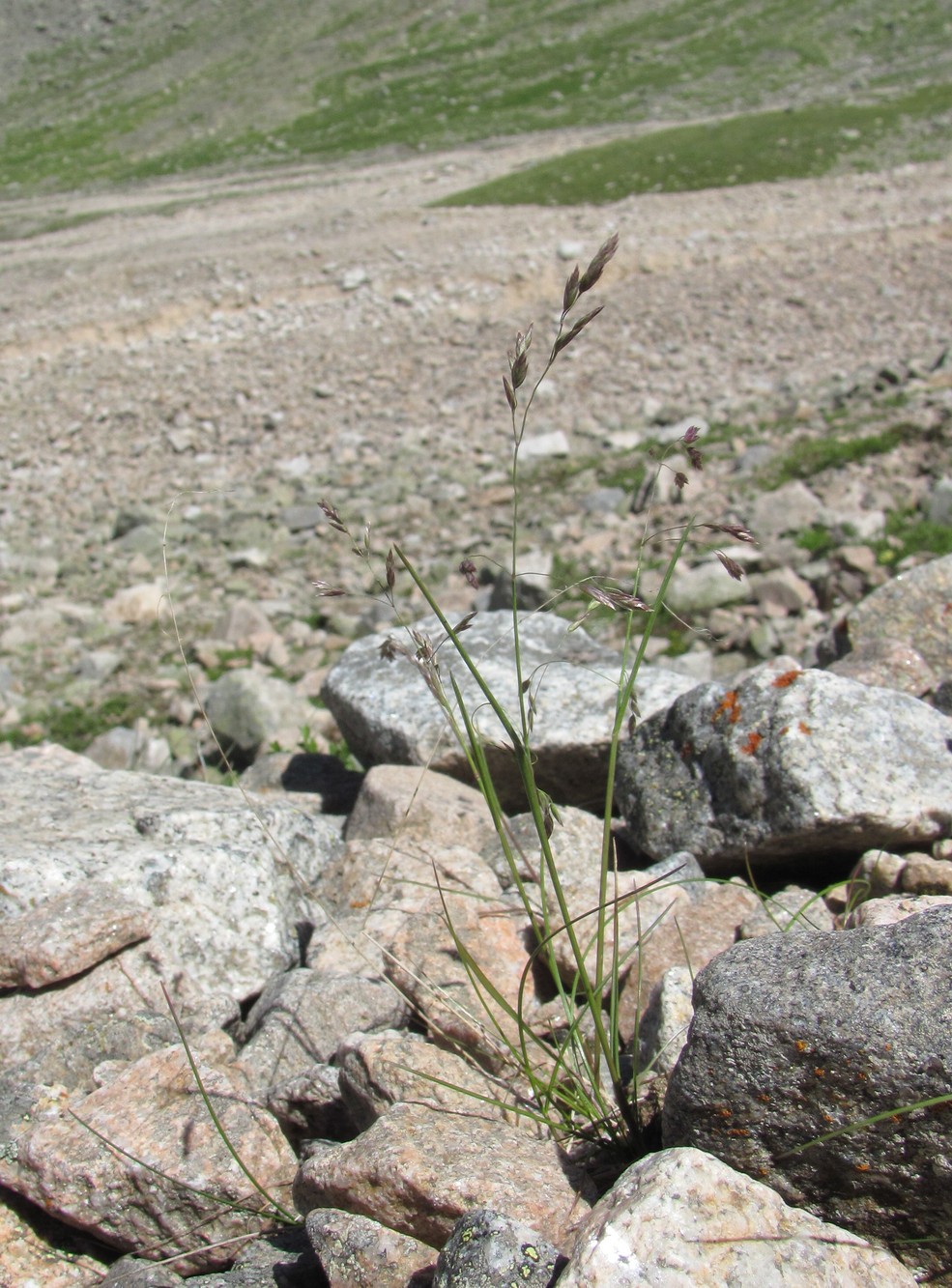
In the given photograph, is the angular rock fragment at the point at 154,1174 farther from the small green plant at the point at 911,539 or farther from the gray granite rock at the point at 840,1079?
the small green plant at the point at 911,539

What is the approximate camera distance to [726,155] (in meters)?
25.7

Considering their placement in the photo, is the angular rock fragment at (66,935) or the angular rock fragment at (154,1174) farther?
the angular rock fragment at (66,935)

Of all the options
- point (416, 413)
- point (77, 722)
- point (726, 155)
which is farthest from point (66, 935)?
point (726, 155)

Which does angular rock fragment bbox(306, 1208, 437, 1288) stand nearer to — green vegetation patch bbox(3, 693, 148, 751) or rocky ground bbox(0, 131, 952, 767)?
rocky ground bbox(0, 131, 952, 767)

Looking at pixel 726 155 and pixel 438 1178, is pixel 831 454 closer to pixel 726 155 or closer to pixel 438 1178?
pixel 438 1178

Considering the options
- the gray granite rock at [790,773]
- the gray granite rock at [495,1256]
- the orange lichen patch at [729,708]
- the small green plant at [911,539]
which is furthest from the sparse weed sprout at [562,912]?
the small green plant at [911,539]

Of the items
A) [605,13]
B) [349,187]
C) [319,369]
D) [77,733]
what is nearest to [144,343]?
[319,369]

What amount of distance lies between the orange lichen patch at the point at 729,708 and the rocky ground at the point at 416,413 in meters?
1.13

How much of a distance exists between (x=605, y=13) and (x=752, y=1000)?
211 feet

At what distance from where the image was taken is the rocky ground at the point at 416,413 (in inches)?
351

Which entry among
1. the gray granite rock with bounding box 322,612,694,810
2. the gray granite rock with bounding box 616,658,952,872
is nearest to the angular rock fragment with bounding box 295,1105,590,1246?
the gray granite rock with bounding box 616,658,952,872

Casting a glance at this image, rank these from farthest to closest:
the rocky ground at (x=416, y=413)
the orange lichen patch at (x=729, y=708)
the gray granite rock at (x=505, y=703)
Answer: the rocky ground at (x=416, y=413) → the gray granite rock at (x=505, y=703) → the orange lichen patch at (x=729, y=708)

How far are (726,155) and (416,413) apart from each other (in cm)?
1703

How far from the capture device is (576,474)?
431 inches
